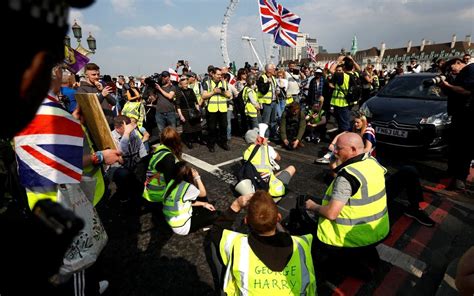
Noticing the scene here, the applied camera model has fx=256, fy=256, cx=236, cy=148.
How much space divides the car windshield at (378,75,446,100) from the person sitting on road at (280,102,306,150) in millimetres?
2316

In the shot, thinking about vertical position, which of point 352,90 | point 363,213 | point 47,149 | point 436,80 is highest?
point 436,80

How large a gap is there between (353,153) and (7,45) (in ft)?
8.29

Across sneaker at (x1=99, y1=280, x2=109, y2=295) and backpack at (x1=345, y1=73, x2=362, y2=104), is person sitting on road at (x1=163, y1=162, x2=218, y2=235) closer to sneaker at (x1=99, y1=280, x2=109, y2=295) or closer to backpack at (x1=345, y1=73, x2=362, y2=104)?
sneaker at (x1=99, y1=280, x2=109, y2=295)

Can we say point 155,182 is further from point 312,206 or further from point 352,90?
point 352,90

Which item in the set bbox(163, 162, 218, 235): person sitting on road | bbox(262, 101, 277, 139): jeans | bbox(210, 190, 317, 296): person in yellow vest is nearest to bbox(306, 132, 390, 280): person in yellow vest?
bbox(210, 190, 317, 296): person in yellow vest

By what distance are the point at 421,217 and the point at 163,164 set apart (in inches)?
136

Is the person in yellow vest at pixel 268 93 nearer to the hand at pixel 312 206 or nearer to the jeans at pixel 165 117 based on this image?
the jeans at pixel 165 117

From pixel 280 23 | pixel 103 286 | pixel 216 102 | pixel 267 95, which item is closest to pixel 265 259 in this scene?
pixel 103 286

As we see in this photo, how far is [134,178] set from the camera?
391cm

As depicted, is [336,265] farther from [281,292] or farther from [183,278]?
[183,278]

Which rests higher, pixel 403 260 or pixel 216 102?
pixel 216 102

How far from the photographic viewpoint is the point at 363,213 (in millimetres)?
2314

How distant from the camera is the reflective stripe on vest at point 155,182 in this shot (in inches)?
132

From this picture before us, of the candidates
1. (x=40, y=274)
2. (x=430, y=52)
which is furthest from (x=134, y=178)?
(x=430, y=52)
